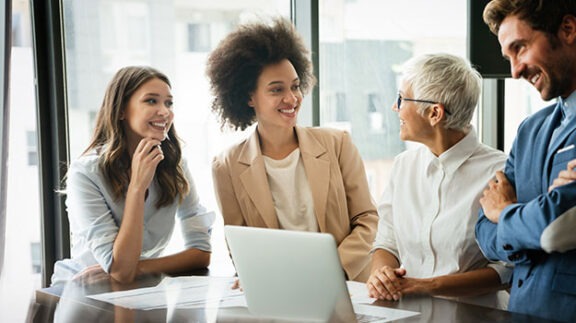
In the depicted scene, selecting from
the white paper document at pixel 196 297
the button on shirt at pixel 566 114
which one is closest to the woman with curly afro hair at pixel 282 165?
the white paper document at pixel 196 297

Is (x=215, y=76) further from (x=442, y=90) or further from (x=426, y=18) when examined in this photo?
(x=426, y=18)

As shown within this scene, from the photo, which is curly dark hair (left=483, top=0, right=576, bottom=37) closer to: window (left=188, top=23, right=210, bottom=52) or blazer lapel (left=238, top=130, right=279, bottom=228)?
blazer lapel (left=238, top=130, right=279, bottom=228)

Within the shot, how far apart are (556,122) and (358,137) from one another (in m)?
2.70

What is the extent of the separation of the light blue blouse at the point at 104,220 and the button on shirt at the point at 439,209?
77cm

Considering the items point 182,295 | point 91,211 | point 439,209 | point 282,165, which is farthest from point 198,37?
point 182,295

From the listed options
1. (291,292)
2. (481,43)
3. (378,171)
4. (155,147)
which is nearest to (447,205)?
(291,292)

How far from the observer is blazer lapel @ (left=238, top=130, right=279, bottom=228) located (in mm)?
2955

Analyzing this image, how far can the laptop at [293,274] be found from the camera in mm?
1786

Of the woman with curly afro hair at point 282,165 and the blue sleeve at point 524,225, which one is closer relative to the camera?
→ the blue sleeve at point 524,225

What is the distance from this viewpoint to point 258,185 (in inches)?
117

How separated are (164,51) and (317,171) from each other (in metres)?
1.38

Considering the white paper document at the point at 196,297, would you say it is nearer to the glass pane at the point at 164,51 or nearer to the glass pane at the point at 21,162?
the glass pane at the point at 164,51

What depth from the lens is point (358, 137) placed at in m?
4.79

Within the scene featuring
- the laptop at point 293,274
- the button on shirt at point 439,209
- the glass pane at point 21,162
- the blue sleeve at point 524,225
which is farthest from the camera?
the glass pane at point 21,162
